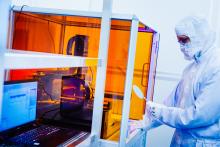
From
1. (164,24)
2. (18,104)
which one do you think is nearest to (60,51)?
(18,104)

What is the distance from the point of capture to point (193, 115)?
1.65 m

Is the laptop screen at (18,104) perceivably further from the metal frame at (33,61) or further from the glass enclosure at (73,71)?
the metal frame at (33,61)

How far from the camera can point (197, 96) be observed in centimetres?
171

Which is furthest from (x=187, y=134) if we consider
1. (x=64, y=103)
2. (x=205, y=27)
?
(x=64, y=103)

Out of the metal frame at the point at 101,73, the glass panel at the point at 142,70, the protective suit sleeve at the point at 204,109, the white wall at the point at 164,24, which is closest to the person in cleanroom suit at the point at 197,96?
the protective suit sleeve at the point at 204,109

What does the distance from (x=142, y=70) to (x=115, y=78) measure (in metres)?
0.57

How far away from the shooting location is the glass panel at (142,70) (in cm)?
196

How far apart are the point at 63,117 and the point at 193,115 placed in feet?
2.37

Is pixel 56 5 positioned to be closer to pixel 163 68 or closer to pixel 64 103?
pixel 163 68

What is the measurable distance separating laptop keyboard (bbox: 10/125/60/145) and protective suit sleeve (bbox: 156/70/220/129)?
71 centimetres

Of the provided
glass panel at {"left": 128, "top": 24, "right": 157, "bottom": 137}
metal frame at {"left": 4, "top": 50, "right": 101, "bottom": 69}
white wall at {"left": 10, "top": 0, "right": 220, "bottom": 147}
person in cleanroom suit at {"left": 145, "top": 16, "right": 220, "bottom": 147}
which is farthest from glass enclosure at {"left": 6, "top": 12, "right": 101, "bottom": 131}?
white wall at {"left": 10, "top": 0, "right": 220, "bottom": 147}

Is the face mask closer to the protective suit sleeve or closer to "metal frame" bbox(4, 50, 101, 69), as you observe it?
the protective suit sleeve

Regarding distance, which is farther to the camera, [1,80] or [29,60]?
[29,60]

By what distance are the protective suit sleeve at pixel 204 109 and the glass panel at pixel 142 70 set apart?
1.09ft
